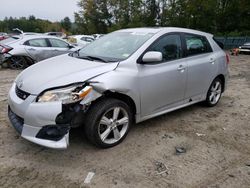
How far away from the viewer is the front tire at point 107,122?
317 cm

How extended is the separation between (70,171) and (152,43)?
2.12 metres

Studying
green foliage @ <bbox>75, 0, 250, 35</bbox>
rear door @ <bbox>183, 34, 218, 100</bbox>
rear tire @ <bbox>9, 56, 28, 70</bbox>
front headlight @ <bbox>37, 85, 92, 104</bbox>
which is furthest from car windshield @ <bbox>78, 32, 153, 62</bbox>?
green foliage @ <bbox>75, 0, 250, 35</bbox>

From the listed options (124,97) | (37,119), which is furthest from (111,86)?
(37,119)

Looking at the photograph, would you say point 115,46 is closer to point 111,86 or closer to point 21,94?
point 111,86

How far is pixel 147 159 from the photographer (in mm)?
3223

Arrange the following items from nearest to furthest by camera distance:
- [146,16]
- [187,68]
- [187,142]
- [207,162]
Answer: [207,162], [187,142], [187,68], [146,16]

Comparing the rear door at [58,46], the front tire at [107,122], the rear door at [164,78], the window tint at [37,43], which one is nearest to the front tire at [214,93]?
the rear door at [164,78]

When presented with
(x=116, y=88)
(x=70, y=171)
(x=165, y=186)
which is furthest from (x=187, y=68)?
(x=70, y=171)

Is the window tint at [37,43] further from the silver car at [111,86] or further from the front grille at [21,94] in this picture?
the front grille at [21,94]

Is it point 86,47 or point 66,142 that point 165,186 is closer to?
point 66,142

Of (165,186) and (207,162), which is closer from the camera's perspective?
(165,186)

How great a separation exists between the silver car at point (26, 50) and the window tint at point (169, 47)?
5921 millimetres

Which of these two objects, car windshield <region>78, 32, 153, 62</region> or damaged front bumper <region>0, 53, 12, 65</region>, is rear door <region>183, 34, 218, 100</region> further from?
damaged front bumper <region>0, 53, 12, 65</region>

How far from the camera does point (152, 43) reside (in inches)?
150
